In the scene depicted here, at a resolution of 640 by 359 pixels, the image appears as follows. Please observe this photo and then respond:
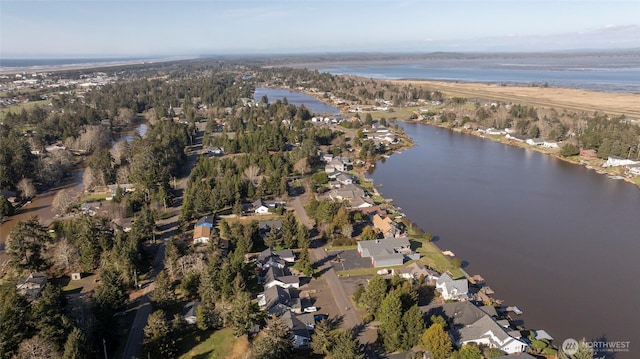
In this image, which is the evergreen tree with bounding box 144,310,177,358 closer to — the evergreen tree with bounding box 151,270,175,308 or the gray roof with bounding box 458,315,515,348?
the evergreen tree with bounding box 151,270,175,308

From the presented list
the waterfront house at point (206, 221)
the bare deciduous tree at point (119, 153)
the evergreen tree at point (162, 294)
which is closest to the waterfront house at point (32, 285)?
the evergreen tree at point (162, 294)

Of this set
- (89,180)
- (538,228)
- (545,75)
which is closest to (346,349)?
(538,228)

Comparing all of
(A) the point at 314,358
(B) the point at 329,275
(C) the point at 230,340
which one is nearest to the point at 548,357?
(A) the point at 314,358

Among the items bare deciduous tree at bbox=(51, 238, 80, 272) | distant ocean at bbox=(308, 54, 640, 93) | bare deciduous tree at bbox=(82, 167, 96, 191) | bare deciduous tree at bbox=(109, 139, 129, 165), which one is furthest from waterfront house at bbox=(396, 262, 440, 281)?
distant ocean at bbox=(308, 54, 640, 93)

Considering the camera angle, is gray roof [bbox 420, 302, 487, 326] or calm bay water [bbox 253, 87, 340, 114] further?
calm bay water [bbox 253, 87, 340, 114]

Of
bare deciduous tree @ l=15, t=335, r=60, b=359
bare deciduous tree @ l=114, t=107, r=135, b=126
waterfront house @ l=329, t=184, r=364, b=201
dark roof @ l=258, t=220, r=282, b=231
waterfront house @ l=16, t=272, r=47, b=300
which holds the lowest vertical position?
dark roof @ l=258, t=220, r=282, b=231

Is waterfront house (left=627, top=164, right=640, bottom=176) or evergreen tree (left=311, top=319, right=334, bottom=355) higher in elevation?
waterfront house (left=627, top=164, right=640, bottom=176)

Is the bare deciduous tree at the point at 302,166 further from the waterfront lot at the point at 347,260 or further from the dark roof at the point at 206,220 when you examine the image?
the waterfront lot at the point at 347,260
